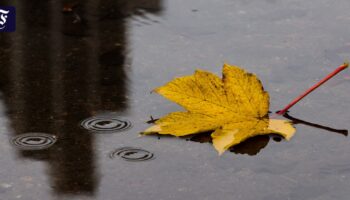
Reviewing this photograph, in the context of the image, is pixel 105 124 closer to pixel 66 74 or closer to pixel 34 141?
pixel 34 141

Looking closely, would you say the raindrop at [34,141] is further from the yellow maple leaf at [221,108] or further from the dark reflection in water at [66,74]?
the yellow maple leaf at [221,108]

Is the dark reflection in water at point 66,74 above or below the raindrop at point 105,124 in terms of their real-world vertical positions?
above

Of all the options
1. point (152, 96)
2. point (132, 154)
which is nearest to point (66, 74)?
point (152, 96)

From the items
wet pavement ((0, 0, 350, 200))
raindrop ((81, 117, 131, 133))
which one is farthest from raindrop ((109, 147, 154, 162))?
raindrop ((81, 117, 131, 133))

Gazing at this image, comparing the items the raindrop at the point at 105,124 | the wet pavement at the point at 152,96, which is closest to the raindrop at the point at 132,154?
the wet pavement at the point at 152,96

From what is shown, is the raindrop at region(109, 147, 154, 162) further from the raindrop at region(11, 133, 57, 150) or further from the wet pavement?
the raindrop at region(11, 133, 57, 150)
